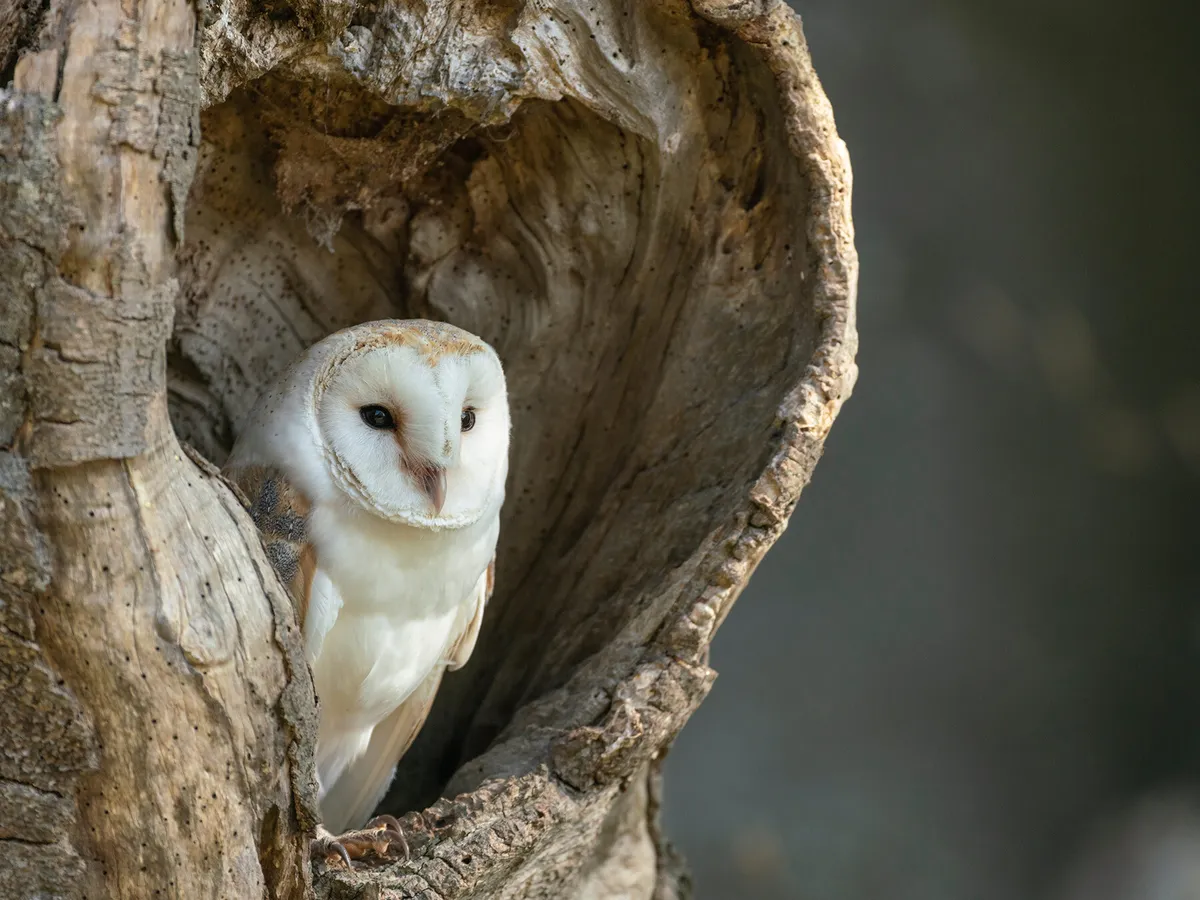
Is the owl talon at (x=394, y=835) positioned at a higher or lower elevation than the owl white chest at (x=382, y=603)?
lower

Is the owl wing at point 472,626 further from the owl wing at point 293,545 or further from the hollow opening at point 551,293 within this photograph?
the owl wing at point 293,545

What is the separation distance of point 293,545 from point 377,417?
17 centimetres

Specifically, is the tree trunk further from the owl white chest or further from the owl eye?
the owl eye

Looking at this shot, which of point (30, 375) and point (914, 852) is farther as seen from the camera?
point (914, 852)

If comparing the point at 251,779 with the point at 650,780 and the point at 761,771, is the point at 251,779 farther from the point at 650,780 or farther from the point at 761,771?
the point at 761,771

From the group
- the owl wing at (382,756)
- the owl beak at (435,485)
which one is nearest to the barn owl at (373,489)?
the owl beak at (435,485)

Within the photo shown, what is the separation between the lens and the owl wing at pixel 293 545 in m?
1.25

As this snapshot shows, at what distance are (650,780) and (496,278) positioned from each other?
76 cm

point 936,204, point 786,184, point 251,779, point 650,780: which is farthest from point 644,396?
point 936,204

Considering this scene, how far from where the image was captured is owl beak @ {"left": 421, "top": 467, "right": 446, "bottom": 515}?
4.16ft

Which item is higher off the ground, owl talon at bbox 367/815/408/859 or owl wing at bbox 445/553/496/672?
owl wing at bbox 445/553/496/672

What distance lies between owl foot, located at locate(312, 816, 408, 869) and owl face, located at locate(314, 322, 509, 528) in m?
0.33

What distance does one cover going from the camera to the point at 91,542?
91 centimetres

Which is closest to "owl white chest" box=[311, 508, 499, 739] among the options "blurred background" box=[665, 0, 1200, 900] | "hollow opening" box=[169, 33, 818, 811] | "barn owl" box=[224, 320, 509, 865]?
"barn owl" box=[224, 320, 509, 865]
